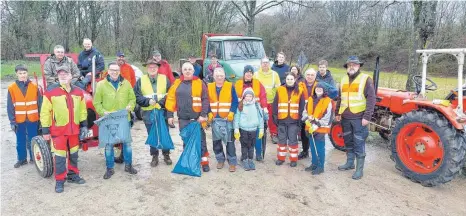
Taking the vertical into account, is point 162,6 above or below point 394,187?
above

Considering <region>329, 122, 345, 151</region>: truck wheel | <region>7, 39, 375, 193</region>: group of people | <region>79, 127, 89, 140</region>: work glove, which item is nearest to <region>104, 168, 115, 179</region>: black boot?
<region>7, 39, 375, 193</region>: group of people

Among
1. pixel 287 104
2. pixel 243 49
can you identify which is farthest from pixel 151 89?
pixel 243 49

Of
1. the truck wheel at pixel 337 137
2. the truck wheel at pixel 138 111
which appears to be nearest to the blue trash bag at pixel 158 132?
the truck wheel at pixel 337 137

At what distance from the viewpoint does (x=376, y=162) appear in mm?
5449

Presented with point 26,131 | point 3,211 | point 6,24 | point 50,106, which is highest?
point 6,24

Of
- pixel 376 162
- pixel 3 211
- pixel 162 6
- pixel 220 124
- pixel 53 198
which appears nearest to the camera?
pixel 3 211

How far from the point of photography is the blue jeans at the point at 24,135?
4953 mm

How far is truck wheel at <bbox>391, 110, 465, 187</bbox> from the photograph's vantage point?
4156mm

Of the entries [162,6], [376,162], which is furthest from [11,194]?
[162,6]

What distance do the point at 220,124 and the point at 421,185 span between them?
278cm

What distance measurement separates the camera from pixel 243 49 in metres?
9.48

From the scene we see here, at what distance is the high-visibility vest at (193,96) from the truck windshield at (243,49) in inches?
177

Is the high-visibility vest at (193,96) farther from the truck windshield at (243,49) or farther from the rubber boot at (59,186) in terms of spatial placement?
the truck windshield at (243,49)

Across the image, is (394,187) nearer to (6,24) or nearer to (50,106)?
(50,106)
